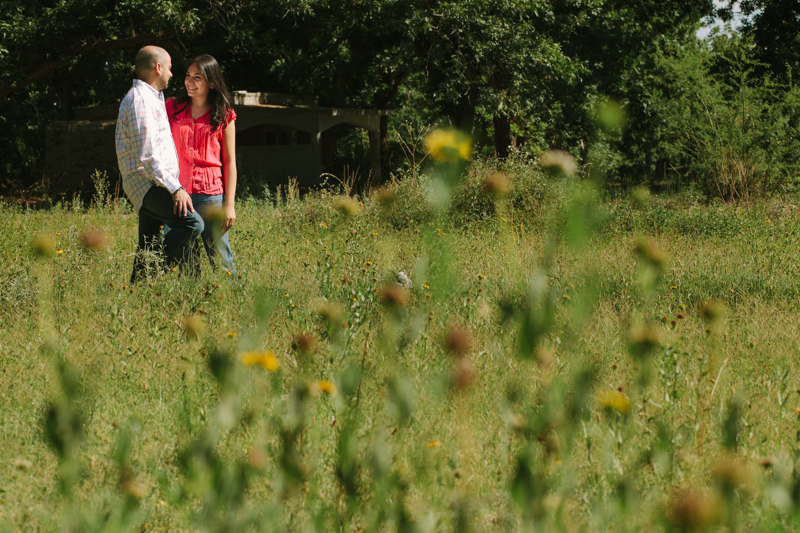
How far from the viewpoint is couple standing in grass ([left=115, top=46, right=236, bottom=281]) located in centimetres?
397

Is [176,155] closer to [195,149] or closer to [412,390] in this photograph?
[195,149]

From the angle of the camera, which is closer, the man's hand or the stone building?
the man's hand

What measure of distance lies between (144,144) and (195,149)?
45cm

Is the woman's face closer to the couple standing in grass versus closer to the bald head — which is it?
the couple standing in grass

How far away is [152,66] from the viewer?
4.04 meters

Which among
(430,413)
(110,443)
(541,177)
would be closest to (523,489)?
(430,413)

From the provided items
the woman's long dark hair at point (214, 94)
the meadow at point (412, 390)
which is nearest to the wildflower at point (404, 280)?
the meadow at point (412, 390)

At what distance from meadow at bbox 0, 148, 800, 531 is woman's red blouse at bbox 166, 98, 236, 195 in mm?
667

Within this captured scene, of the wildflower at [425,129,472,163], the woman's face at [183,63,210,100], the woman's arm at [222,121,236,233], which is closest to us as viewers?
the wildflower at [425,129,472,163]

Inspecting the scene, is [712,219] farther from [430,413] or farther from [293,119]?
[293,119]

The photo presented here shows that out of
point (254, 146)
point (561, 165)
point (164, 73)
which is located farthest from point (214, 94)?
point (254, 146)

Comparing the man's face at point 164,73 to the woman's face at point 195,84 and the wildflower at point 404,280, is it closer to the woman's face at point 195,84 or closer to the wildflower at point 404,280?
the woman's face at point 195,84

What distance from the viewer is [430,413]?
2.51 metres

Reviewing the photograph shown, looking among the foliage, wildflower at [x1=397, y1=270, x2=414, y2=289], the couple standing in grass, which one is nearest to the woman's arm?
the couple standing in grass
